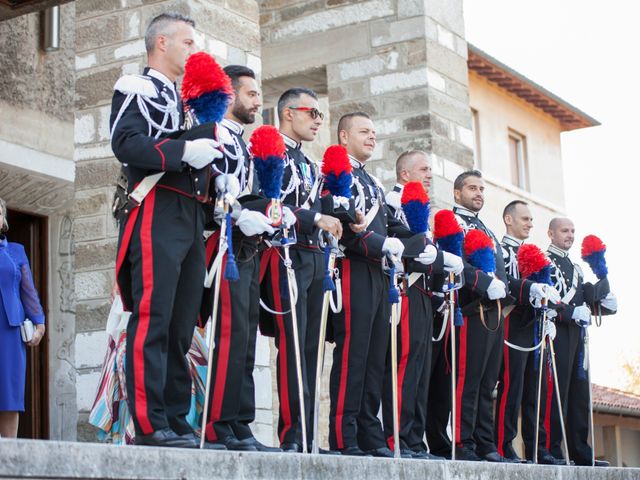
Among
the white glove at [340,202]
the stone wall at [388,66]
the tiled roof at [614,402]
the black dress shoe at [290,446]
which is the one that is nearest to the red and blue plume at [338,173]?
the white glove at [340,202]

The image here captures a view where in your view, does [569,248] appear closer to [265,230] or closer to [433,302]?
[433,302]

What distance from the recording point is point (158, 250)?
4965mm

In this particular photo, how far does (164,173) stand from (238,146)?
527mm

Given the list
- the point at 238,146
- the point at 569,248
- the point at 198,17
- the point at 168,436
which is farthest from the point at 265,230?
the point at 569,248

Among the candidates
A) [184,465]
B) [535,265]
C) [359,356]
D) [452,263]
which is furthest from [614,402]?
[184,465]

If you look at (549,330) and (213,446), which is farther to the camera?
(549,330)

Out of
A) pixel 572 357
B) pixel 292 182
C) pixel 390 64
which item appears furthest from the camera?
pixel 390 64

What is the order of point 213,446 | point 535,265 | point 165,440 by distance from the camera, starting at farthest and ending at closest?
point 535,265 < point 213,446 < point 165,440

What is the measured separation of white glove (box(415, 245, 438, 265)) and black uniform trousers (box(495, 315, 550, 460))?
1420 millimetres

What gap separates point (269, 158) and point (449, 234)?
1.82 meters

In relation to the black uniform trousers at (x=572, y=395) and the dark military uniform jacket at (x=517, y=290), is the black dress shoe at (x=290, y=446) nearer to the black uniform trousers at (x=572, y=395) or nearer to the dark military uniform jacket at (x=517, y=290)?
the dark military uniform jacket at (x=517, y=290)

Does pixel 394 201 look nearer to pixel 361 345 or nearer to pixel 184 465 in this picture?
pixel 361 345

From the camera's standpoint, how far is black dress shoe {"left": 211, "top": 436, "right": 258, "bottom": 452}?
5195 millimetres

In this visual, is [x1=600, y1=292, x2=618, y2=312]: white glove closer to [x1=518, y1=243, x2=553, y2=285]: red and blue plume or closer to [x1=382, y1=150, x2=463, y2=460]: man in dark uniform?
[x1=518, y1=243, x2=553, y2=285]: red and blue plume
